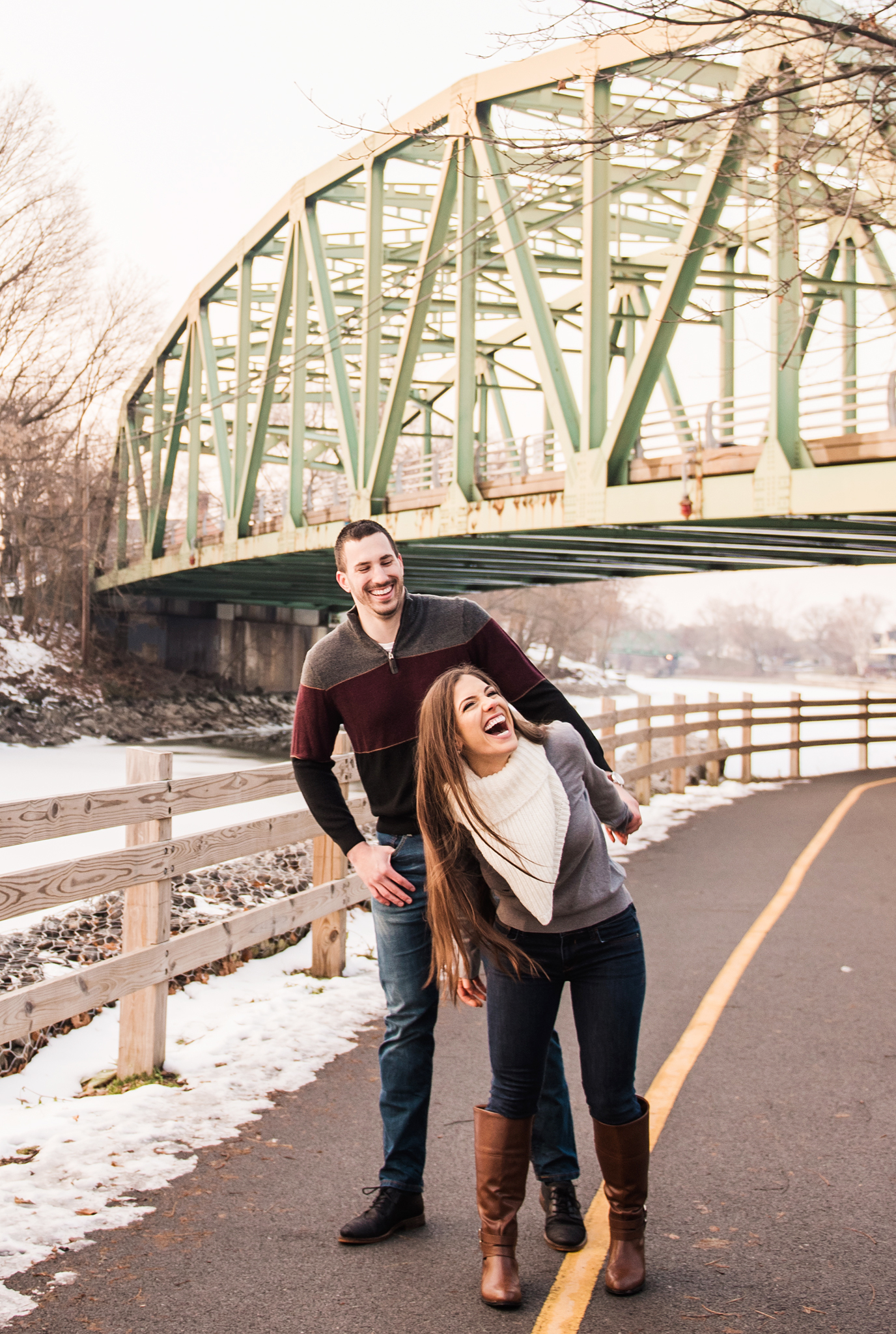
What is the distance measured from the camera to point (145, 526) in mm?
42938

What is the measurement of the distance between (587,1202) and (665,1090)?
1.09 metres

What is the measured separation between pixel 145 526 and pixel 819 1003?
39620 mm

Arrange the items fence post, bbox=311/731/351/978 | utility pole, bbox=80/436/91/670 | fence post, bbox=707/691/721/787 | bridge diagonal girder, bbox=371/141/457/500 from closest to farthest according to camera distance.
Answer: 1. fence post, bbox=311/731/351/978
2. fence post, bbox=707/691/721/787
3. bridge diagonal girder, bbox=371/141/457/500
4. utility pole, bbox=80/436/91/670

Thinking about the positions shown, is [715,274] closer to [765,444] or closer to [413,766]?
[765,444]

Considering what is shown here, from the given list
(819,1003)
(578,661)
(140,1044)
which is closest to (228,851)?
(140,1044)

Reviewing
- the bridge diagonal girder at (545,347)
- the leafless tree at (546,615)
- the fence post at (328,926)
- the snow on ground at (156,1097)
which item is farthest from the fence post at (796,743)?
the leafless tree at (546,615)

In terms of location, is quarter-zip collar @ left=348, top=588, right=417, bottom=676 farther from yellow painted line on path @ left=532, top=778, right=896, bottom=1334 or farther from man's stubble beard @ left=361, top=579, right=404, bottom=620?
yellow painted line on path @ left=532, top=778, right=896, bottom=1334

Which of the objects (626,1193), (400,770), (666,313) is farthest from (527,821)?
(666,313)

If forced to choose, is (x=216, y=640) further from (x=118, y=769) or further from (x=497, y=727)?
(x=497, y=727)

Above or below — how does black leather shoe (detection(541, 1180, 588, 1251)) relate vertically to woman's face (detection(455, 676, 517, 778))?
below

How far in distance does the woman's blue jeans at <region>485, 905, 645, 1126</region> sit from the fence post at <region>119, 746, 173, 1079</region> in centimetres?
205

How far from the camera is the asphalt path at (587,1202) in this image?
3.01m

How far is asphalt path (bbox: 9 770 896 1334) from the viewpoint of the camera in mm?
3014

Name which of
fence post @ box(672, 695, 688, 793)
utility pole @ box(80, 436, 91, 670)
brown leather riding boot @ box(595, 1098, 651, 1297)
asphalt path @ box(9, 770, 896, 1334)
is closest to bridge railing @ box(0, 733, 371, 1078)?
asphalt path @ box(9, 770, 896, 1334)
